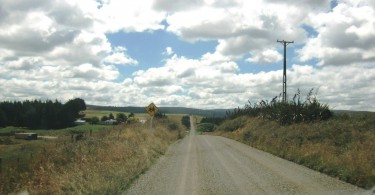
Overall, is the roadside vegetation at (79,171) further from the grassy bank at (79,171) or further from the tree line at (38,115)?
the tree line at (38,115)

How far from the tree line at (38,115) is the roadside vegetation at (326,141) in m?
96.7

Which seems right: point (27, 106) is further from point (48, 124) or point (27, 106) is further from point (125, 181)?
point (125, 181)

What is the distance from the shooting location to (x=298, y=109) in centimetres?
3125

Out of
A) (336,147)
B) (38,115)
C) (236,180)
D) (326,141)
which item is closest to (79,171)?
(236,180)

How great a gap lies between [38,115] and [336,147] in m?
117

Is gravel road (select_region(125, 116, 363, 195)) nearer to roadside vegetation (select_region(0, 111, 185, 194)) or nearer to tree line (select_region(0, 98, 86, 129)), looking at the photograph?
roadside vegetation (select_region(0, 111, 185, 194))

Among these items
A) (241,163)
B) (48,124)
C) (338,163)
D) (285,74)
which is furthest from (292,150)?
(48,124)

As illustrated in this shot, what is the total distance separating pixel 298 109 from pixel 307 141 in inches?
369

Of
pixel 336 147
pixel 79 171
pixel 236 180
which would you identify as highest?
pixel 336 147

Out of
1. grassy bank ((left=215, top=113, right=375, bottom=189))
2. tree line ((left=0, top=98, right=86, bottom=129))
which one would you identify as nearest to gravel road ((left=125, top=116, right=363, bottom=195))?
grassy bank ((left=215, top=113, right=375, bottom=189))

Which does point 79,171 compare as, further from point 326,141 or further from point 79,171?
point 326,141

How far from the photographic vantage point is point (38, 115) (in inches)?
4966

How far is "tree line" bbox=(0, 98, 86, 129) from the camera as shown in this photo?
405 ft

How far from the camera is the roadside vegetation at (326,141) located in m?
14.0
